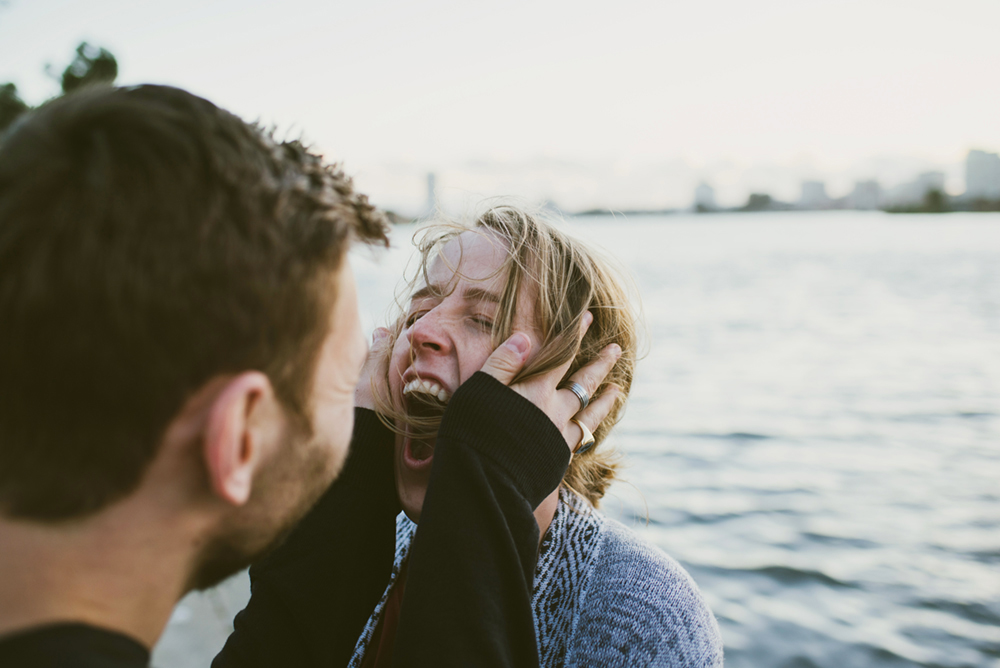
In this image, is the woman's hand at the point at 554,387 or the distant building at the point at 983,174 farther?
the distant building at the point at 983,174

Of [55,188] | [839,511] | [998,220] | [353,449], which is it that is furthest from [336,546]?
[998,220]

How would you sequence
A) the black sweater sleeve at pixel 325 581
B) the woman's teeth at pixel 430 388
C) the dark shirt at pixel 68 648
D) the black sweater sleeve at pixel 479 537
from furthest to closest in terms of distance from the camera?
1. the woman's teeth at pixel 430 388
2. the black sweater sleeve at pixel 325 581
3. the black sweater sleeve at pixel 479 537
4. the dark shirt at pixel 68 648

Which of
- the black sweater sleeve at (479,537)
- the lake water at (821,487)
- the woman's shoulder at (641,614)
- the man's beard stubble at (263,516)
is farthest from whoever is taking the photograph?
the lake water at (821,487)

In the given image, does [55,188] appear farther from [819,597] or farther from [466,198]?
[819,597]

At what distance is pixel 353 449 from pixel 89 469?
4.00 ft

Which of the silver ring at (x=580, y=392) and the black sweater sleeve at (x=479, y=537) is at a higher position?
the silver ring at (x=580, y=392)

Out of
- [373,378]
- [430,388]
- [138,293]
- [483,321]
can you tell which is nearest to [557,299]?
[483,321]

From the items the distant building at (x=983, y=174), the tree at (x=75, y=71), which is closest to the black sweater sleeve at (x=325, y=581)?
the tree at (x=75, y=71)

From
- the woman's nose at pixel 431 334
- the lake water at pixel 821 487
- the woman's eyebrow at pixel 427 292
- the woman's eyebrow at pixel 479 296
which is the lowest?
the lake water at pixel 821 487

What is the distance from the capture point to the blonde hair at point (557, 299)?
2.18 m

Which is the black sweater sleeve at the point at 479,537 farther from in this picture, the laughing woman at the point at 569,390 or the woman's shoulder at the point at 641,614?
the woman's shoulder at the point at 641,614

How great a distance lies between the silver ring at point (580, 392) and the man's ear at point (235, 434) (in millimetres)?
1028

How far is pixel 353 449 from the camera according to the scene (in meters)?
2.20

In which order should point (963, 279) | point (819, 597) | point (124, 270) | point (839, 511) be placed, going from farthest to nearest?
point (963, 279) → point (839, 511) → point (819, 597) → point (124, 270)
